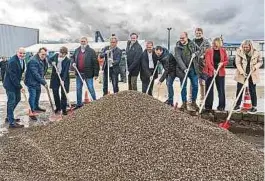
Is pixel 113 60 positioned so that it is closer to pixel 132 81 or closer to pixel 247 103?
pixel 132 81

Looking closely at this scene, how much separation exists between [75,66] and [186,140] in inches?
231

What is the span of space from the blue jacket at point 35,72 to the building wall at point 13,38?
41.0 meters

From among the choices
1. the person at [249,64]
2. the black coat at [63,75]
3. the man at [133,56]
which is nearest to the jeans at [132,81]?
the man at [133,56]

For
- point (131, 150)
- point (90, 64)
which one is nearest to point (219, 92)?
point (90, 64)

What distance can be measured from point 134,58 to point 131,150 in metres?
5.51

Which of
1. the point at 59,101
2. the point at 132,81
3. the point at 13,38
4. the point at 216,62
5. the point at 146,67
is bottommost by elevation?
the point at 59,101

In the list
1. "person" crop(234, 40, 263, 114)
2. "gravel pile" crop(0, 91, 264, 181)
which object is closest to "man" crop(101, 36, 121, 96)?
"person" crop(234, 40, 263, 114)

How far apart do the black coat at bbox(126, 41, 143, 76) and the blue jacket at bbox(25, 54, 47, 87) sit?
2.09 metres

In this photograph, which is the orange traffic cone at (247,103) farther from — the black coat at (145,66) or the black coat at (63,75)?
the black coat at (63,75)

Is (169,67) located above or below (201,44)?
below

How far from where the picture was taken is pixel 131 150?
5.49 meters

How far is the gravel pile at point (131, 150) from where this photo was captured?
5090mm

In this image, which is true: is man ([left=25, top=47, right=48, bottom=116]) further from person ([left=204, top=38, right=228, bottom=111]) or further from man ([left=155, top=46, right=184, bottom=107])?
person ([left=204, top=38, right=228, bottom=111])

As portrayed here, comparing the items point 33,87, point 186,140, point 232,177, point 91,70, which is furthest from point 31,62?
A: point 232,177
